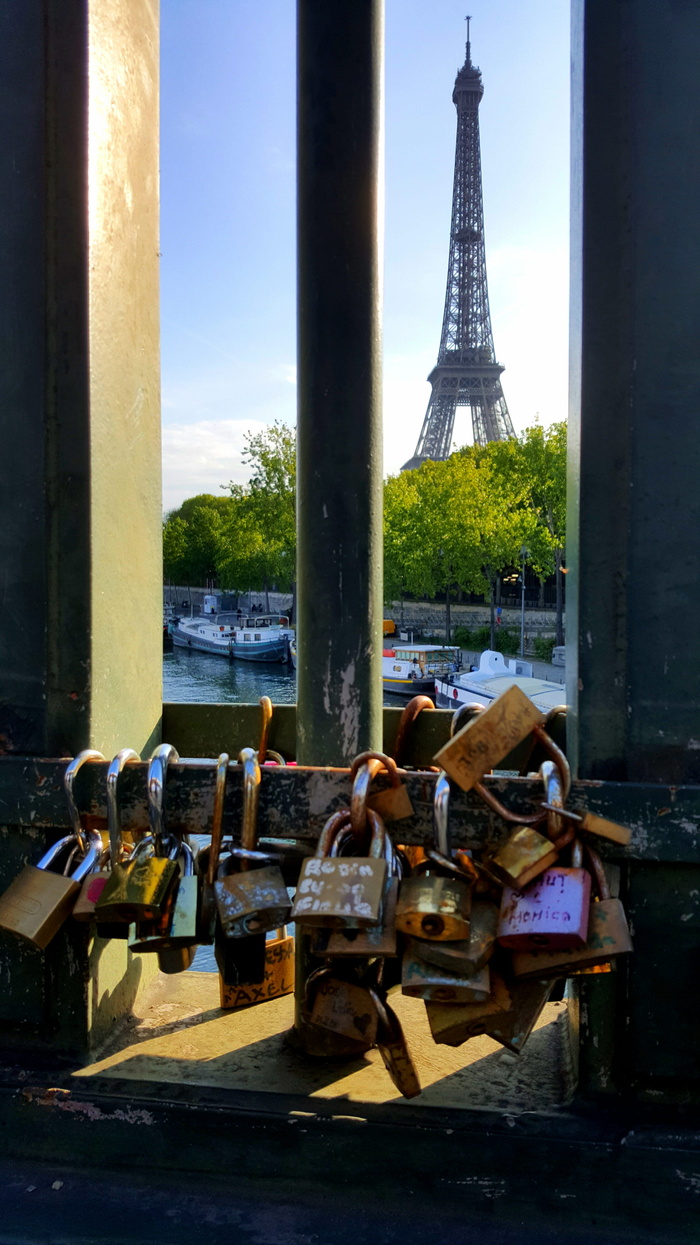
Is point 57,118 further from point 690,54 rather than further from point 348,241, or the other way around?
point 690,54

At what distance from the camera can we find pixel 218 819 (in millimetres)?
1459

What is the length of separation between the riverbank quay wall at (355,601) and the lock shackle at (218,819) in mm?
49

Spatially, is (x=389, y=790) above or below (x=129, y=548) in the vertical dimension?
below

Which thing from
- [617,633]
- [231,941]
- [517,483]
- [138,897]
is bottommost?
[231,941]

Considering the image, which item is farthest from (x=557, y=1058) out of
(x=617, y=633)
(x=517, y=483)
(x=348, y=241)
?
(x=517, y=483)

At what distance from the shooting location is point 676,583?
4.94ft

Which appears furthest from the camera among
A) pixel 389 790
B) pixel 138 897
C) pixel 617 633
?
pixel 617 633

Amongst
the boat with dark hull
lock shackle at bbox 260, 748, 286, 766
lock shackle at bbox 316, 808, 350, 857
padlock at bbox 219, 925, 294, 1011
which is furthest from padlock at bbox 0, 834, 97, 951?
the boat with dark hull

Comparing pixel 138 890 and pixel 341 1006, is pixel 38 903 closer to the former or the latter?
pixel 138 890

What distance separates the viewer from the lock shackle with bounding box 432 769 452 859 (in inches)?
52.6

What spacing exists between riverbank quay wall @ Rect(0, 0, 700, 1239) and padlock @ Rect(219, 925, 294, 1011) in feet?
0.83

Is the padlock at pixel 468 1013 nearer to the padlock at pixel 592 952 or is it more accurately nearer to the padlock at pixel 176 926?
the padlock at pixel 592 952

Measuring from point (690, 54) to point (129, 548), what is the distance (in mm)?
1457

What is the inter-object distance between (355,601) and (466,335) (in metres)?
57.8
